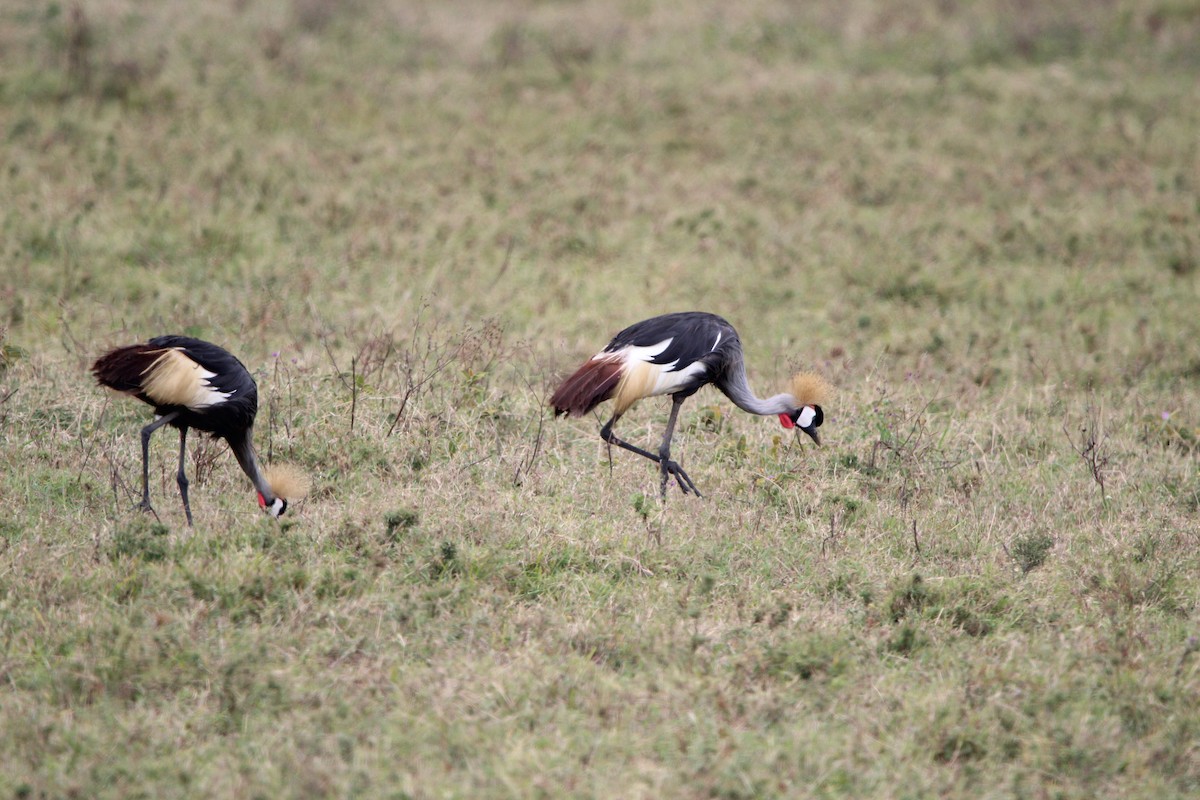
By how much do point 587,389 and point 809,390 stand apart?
4.35 feet

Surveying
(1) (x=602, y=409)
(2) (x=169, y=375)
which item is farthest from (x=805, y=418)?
(2) (x=169, y=375)

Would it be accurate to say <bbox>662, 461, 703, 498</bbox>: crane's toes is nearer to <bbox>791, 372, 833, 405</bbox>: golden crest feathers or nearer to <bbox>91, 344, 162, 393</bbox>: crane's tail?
<bbox>791, 372, 833, 405</bbox>: golden crest feathers

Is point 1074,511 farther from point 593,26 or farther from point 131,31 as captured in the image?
point 131,31

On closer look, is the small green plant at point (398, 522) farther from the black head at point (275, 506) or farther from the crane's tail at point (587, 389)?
the crane's tail at point (587, 389)

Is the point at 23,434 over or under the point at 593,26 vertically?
under

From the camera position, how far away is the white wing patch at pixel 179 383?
5.63 metres

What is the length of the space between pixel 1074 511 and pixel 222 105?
978cm

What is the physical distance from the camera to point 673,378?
647 centimetres

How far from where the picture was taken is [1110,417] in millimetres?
7707

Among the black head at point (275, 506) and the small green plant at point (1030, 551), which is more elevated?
the small green plant at point (1030, 551)

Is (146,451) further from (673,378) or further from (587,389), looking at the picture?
(673,378)

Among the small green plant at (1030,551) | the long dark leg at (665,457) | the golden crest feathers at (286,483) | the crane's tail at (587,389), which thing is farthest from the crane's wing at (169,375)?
the small green plant at (1030,551)

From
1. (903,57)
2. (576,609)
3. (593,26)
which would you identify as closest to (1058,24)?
(903,57)

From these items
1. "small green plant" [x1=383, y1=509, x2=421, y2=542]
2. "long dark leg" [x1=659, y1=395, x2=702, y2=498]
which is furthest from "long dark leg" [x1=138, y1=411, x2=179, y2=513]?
"long dark leg" [x1=659, y1=395, x2=702, y2=498]
